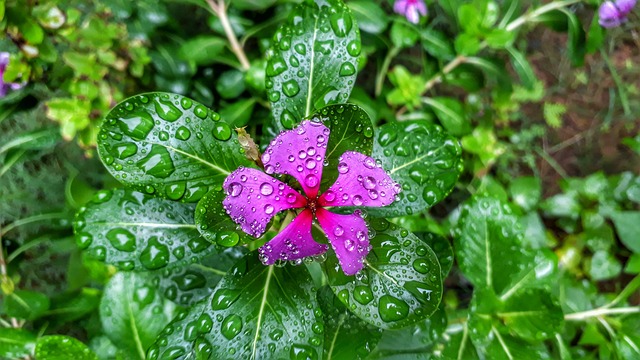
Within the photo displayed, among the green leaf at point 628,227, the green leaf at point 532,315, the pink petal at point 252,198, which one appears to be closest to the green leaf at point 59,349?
the pink petal at point 252,198

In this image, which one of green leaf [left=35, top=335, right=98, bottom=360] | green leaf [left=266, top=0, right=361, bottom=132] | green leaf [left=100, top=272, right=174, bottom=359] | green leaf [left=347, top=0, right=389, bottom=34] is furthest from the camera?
green leaf [left=347, top=0, right=389, bottom=34]

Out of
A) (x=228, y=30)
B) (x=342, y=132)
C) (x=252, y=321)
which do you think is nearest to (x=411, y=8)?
(x=228, y=30)

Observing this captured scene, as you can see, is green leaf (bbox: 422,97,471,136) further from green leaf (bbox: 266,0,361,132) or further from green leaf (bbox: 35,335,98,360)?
green leaf (bbox: 35,335,98,360)

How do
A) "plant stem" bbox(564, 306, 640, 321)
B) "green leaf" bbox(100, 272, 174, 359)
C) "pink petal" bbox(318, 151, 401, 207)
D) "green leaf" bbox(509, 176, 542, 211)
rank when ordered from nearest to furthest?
1. "pink petal" bbox(318, 151, 401, 207)
2. "green leaf" bbox(100, 272, 174, 359)
3. "plant stem" bbox(564, 306, 640, 321)
4. "green leaf" bbox(509, 176, 542, 211)

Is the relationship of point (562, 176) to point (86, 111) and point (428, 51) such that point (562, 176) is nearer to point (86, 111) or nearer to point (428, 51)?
point (428, 51)

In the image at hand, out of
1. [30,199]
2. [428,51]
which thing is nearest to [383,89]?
[428,51]

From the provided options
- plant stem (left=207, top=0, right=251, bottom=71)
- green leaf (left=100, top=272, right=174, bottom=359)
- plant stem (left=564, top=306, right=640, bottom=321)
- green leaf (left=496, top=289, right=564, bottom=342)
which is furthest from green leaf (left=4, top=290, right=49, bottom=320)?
plant stem (left=564, top=306, right=640, bottom=321)

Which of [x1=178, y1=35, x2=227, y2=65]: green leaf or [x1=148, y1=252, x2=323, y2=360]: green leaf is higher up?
[x1=178, y1=35, x2=227, y2=65]: green leaf
